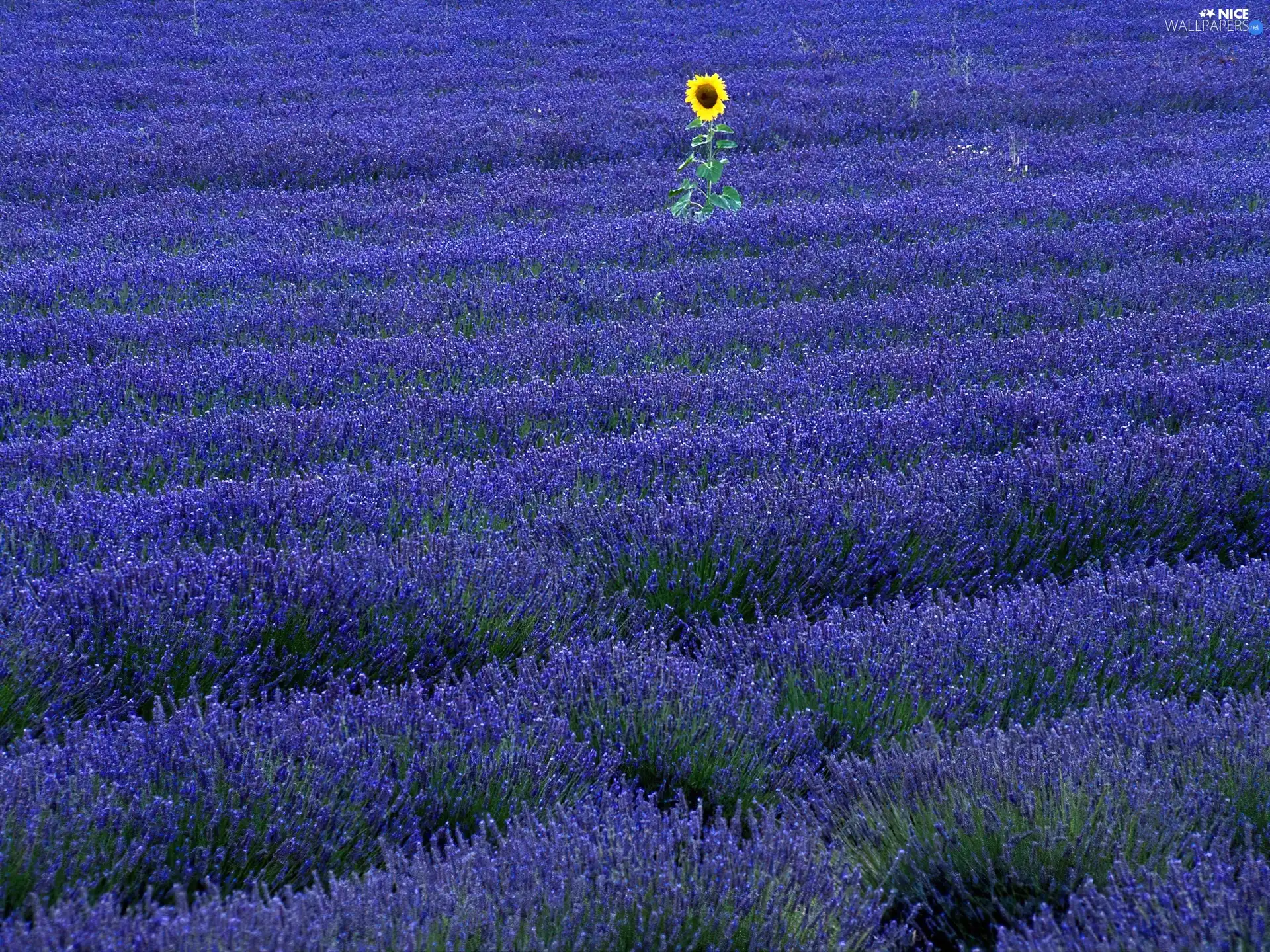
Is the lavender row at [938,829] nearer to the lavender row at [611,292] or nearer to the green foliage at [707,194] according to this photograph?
the lavender row at [611,292]

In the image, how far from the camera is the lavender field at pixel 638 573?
1599 mm

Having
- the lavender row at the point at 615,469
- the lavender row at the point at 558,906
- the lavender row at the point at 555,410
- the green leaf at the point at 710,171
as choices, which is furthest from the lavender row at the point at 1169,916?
the green leaf at the point at 710,171

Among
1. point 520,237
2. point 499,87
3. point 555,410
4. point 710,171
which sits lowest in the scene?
point 555,410

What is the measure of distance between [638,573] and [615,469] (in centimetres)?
53

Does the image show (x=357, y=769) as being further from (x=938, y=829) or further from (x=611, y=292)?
(x=611, y=292)

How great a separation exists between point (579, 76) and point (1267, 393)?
31.5 feet

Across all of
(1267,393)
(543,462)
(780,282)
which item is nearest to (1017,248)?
(780,282)

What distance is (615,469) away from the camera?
3.17m

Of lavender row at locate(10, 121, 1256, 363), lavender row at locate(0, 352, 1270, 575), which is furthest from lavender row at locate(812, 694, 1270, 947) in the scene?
lavender row at locate(10, 121, 1256, 363)

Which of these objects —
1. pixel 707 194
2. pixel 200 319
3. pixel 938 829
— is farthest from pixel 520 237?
pixel 938 829
